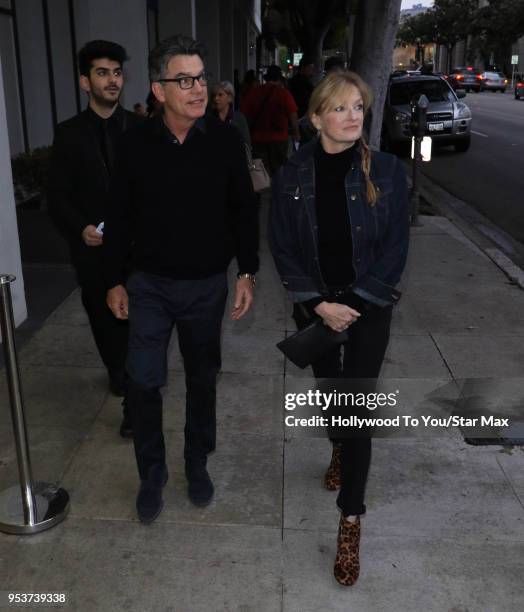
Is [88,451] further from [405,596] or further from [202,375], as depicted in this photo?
[405,596]

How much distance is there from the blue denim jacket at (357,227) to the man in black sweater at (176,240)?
1.03ft

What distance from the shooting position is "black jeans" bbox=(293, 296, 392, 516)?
10.5 ft

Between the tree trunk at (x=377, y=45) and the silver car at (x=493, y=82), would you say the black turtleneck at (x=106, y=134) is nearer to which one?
the tree trunk at (x=377, y=45)

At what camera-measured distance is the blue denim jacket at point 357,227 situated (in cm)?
309

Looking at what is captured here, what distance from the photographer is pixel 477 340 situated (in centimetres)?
598

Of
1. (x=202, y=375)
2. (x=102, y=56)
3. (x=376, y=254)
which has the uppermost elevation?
(x=102, y=56)

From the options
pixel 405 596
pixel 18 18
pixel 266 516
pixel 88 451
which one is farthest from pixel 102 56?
pixel 18 18

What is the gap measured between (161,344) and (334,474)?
1.13m

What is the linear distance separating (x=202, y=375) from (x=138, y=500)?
658 millimetres

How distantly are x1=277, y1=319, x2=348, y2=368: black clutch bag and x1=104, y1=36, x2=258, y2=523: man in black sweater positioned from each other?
0.39 m

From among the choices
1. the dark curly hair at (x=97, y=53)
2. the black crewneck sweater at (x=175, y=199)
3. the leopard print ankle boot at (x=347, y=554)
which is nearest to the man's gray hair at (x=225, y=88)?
the dark curly hair at (x=97, y=53)

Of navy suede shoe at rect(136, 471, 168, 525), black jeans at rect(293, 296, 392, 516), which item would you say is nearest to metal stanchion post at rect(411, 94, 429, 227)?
black jeans at rect(293, 296, 392, 516)

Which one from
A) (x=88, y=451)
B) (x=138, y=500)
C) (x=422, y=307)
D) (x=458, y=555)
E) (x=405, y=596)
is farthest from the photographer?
(x=422, y=307)

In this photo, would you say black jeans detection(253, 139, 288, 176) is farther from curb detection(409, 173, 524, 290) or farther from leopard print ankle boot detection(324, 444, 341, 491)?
leopard print ankle boot detection(324, 444, 341, 491)
